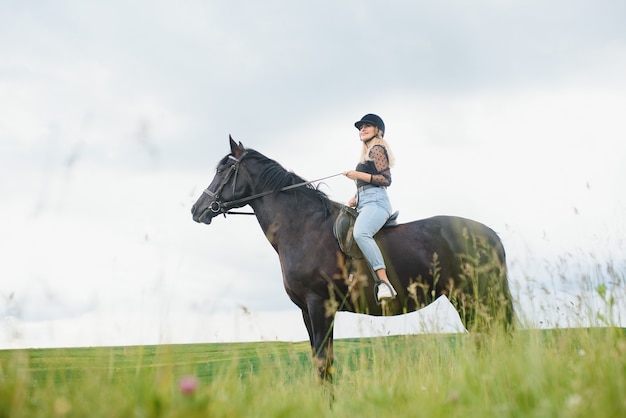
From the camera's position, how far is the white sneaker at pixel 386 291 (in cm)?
690

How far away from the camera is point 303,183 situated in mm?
7523

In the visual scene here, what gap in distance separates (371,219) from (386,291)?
2.74 ft

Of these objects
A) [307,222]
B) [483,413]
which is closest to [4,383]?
[483,413]

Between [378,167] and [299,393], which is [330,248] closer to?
[378,167]

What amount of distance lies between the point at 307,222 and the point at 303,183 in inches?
18.5

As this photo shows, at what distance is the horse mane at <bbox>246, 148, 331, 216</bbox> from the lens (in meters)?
7.64

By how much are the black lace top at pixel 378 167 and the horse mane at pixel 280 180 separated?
1.82ft

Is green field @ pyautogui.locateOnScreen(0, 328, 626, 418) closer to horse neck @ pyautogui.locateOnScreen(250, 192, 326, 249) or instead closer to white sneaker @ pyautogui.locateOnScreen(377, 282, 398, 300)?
white sneaker @ pyautogui.locateOnScreen(377, 282, 398, 300)

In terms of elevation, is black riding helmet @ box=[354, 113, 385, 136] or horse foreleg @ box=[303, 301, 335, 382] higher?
black riding helmet @ box=[354, 113, 385, 136]

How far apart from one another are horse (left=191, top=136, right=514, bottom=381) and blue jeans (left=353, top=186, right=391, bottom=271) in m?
0.24

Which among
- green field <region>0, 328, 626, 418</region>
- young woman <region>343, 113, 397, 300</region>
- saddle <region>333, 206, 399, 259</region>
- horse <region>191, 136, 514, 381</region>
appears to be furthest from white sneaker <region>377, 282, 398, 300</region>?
green field <region>0, 328, 626, 418</region>

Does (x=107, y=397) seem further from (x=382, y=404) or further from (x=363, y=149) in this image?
(x=363, y=149)

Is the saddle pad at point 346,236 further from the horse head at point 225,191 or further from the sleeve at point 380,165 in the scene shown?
the horse head at point 225,191

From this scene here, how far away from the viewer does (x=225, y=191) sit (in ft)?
25.3
